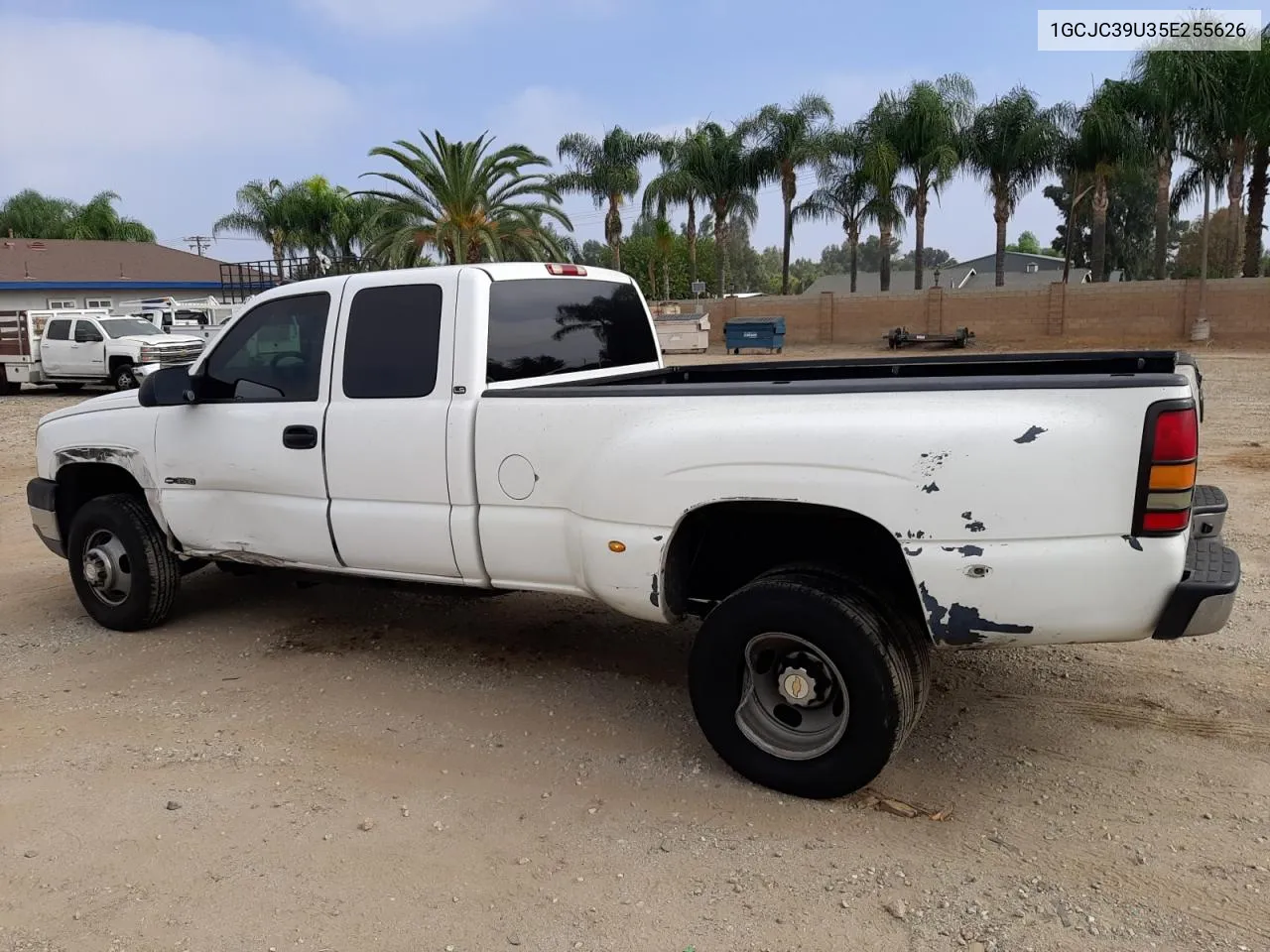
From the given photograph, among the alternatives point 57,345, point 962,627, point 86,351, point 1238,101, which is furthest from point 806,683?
point 1238,101

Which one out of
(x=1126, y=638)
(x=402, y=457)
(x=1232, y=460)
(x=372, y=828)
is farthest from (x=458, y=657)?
(x=1232, y=460)

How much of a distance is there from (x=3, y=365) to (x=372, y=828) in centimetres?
2469

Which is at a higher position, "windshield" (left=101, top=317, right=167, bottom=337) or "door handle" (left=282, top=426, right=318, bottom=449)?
"windshield" (left=101, top=317, right=167, bottom=337)

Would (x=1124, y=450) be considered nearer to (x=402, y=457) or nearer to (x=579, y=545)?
(x=579, y=545)

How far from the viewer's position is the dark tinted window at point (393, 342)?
14.1ft

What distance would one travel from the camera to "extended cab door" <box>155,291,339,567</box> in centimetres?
460

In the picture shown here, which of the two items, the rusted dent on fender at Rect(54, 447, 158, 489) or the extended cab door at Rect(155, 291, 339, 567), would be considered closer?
the extended cab door at Rect(155, 291, 339, 567)

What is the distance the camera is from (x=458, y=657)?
5.03 meters

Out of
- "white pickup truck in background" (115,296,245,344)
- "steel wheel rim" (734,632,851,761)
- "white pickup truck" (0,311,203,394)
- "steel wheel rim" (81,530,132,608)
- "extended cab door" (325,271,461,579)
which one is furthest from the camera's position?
"white pickup truck in background" (115,296,245,344)

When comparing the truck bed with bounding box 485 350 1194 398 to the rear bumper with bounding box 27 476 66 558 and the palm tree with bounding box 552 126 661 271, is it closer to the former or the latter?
the rear bumper with bounding box 27 476 66 558

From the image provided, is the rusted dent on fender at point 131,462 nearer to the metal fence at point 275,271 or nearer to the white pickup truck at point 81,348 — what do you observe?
the white pickup truck at point 81,348

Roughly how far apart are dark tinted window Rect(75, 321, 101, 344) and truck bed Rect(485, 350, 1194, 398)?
801 inches

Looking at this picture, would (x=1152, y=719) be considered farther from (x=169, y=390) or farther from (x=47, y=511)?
(x=47, y=511)

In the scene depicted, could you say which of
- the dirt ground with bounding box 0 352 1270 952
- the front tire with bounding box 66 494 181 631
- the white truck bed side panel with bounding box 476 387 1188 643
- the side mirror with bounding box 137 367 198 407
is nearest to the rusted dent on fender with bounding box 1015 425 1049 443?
the white truck bed side panel with bounding box 476 387 1188 643
